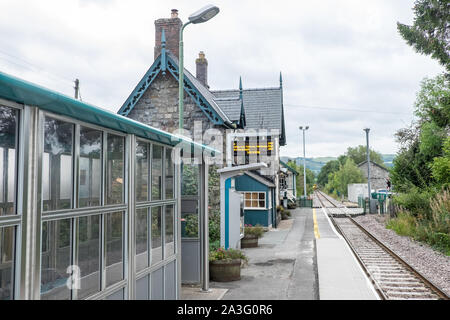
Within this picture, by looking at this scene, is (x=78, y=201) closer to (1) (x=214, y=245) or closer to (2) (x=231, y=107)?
(1) (x=214, y=245)

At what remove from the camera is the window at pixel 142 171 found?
589cm

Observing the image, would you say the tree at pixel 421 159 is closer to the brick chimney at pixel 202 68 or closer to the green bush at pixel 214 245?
the brick chimney at pixel 202 68

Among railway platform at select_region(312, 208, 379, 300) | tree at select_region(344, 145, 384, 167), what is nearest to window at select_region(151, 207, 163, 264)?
railway platform at select_region(312, 208, 379, 300)

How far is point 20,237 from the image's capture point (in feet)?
11.3

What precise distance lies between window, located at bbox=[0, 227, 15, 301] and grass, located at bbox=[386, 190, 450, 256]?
43.8 ft

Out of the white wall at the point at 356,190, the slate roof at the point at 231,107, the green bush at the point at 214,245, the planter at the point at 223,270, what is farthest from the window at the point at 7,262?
the white wall at the point at 356,190

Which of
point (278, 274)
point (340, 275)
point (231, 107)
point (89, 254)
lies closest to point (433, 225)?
point (340, 275)

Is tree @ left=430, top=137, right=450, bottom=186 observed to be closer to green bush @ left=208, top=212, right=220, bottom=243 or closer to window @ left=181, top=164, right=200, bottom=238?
green bush @ left=208, top=212, right=220, bottom=243

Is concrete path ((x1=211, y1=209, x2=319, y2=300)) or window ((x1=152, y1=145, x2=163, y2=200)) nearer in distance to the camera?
window ((x1=152, y1=145, x2=163, y2=200))

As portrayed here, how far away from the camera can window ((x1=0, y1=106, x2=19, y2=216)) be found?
3473 millimetres

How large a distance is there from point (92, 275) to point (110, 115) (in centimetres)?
192

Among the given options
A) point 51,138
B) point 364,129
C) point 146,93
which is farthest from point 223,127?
point 364,129

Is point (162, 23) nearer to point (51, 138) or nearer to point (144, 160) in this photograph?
point (144, 160)

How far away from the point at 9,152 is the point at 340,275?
29.0 ft
